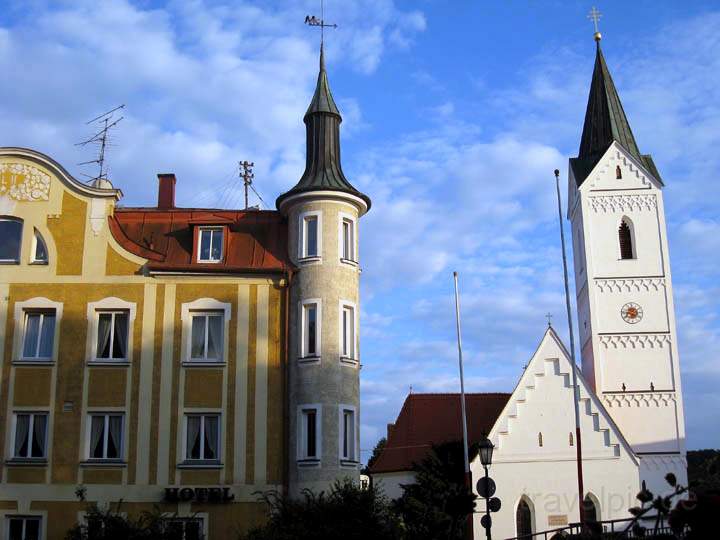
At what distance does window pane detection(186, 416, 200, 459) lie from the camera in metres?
27.6

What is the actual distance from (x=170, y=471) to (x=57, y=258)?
→ 780 cm

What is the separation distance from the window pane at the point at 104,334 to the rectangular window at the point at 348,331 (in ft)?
24.5

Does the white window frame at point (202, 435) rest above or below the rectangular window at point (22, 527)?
above

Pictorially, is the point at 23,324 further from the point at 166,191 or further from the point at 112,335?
the point at 166,191

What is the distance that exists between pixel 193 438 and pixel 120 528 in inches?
192

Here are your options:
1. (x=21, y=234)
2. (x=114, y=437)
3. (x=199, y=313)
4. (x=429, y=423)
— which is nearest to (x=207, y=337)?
(x=199, y=313)

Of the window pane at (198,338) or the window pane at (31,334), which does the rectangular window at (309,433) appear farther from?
the window pane at (31,334)

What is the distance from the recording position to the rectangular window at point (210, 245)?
98.0 ft

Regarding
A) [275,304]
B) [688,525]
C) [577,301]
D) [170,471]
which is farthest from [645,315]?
[688,525]

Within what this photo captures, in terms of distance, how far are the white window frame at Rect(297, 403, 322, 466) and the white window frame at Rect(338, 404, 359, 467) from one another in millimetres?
685

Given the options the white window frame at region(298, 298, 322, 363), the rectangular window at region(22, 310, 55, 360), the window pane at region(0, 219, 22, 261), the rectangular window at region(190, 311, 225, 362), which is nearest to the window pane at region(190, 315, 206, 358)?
the rectangular window at region(190, 311, 225, 362)

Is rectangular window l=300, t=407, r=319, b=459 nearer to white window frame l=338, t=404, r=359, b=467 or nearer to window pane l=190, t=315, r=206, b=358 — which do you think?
white window frame l=338, t=404, r=359, b=467

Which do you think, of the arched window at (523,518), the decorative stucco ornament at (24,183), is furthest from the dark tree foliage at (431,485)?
the decorative stucco ornament at (24,183)

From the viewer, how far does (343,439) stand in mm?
28266
